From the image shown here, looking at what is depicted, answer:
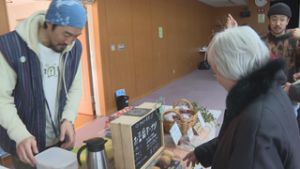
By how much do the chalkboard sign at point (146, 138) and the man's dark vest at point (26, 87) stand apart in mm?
586

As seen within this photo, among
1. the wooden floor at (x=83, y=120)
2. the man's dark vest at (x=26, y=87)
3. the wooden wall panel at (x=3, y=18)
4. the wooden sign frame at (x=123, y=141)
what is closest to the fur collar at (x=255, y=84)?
the wooden sign frame at (x=123, y=141)

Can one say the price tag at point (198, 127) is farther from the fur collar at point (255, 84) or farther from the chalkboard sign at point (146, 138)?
the fur collar at point (255, 84)

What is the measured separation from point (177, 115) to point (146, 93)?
409 centimetres

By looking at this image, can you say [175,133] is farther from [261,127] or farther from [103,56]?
Result: [103,56]

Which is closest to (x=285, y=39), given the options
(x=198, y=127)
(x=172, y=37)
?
(x=198, y=127)

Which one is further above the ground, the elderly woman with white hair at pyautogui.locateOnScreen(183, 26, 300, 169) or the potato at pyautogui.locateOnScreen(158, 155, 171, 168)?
the elderly woman with white hair at pyautogui.locateOnScreen(183, 26, 300, 169)

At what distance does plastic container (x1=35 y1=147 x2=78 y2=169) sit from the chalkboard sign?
333mm

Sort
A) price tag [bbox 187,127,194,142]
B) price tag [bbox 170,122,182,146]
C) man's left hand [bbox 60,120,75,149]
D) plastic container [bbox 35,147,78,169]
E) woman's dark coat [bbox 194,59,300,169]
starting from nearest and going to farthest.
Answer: woman's dark coat [bbox 194,59,300,169], plastic container [bbox 35,147,78,169], man's left hand [bbox 60,120,75,149], price tag [bbox 170,122,182,146], price tag [bbox 187,127,194,142]

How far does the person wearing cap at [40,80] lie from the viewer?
1221mm

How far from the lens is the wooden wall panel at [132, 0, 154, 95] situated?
211 inches

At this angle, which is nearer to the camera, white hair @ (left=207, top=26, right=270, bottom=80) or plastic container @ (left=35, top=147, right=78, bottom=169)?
white hair @ (left=207, top=26, right=270, bottom=80)

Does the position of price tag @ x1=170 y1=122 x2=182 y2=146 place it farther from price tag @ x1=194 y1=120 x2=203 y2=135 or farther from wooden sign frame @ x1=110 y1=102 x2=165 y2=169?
wooden sign frame @ x1=110 y1=102 x2=165 y2=169

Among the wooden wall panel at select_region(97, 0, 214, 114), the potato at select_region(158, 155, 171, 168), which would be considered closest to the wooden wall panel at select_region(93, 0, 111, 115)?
the wooden wall panel at select_region(97, 0, 214, 114)

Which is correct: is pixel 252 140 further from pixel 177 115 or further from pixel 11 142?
pixel 11 142
